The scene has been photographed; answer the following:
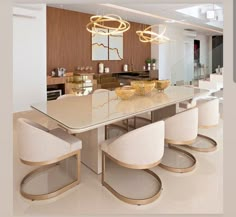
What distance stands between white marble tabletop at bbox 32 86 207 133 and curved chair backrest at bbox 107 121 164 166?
0.60 ft

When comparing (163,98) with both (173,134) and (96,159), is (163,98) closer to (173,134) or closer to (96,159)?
(173,134)

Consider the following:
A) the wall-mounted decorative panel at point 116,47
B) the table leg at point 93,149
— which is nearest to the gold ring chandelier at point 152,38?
the wall-mounted decorative panel at point 116,47

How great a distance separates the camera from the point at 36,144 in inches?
78.4

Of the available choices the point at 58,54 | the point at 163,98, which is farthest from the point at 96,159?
the point at 58,54

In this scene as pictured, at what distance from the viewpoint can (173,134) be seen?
2.52 m

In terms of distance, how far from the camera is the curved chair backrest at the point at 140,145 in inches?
76.2

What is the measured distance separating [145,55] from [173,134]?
21.4 ft

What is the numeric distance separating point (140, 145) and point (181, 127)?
72cm

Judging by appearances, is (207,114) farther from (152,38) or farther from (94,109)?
(152,38)

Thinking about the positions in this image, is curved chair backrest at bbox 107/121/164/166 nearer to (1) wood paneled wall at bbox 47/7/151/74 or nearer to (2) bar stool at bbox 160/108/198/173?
(2) bar stool at bbox 160/108/198/173

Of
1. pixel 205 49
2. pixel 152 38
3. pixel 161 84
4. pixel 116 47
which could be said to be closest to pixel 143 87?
pixel 161 84

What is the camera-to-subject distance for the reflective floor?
6.25ft

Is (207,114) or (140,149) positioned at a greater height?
(207,114)

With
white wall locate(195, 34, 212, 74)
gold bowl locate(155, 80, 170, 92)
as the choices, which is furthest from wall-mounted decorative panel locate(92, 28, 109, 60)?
white wall locate(195, 34, 212, 74)
